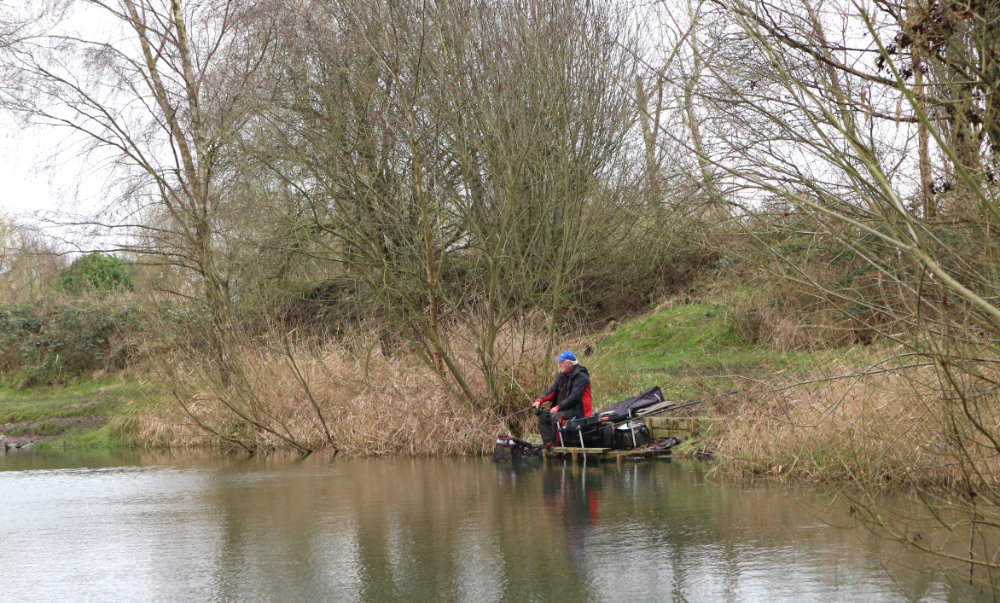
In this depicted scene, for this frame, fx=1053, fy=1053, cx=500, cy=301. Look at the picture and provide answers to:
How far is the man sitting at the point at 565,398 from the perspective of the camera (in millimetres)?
15102

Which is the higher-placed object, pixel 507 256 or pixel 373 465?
pixel 507 256

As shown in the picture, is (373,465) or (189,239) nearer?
(373,465)

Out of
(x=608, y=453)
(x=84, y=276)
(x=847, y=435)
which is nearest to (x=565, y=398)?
(x=608, y=453)

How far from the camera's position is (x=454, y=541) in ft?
29.6

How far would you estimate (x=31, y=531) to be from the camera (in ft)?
35.7

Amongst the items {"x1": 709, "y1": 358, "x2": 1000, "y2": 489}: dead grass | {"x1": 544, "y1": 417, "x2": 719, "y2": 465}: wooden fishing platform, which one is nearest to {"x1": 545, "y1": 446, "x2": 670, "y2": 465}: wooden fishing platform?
{"x1": 544, "y1": 417, "x2": 719, "y2": 465}: wooden fishing platform

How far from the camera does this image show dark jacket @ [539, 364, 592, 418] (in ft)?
49.5

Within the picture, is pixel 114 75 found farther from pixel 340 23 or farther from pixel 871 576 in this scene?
pixel 871 576

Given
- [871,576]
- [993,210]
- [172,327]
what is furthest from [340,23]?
[993,210]

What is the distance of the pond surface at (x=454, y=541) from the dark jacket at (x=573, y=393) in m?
0.93

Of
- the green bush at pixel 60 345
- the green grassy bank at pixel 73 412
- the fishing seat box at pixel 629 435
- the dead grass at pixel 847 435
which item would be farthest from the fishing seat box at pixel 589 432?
the green bush at pixel 60 345

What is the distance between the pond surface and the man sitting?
0.88 m

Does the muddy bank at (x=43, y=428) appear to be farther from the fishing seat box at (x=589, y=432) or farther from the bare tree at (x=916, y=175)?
the bare tree at (x=916, y=175)

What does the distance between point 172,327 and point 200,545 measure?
10.2 meters
